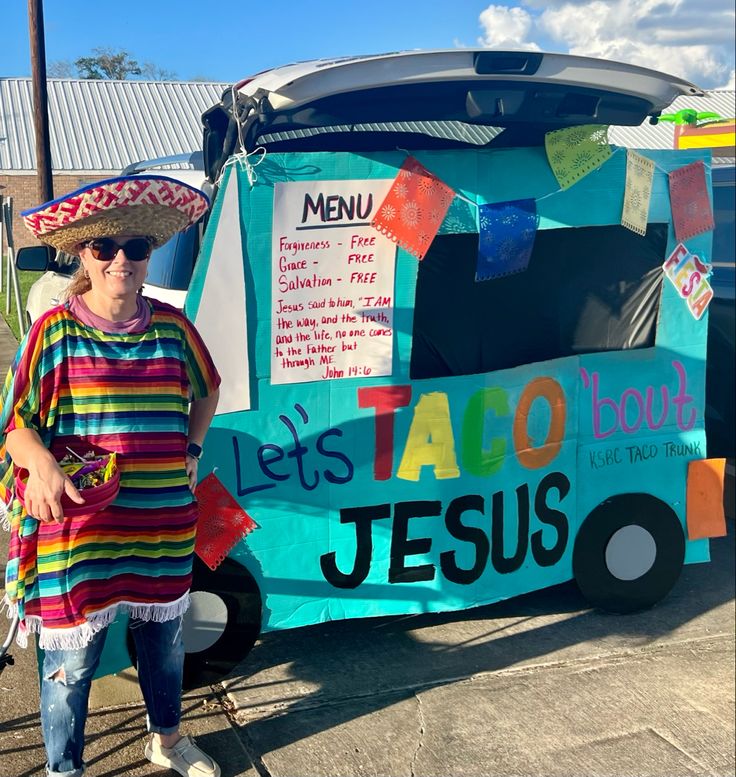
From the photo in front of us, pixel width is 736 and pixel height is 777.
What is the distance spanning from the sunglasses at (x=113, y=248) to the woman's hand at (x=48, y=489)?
0.59 meters

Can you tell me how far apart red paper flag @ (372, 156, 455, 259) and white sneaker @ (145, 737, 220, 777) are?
1947 millimetres

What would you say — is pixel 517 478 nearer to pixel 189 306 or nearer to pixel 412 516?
pixel 412 516

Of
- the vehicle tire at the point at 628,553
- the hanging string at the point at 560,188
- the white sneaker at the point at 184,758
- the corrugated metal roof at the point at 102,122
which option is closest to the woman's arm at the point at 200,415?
the white sneaker at the point at 184,758

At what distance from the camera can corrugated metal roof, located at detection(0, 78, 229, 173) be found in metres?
26.7

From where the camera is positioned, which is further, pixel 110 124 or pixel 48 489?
pixel 110 124

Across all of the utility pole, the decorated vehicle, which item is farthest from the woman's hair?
the utility pole

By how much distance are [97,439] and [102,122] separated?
28094 mm

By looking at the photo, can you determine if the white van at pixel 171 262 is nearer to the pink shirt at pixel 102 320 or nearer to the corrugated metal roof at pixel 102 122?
the pink shirt at pixel 102 320

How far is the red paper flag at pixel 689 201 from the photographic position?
4.12 metres

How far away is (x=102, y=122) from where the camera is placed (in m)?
28.5

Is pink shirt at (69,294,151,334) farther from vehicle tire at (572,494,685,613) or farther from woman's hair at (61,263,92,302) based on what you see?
vehicle tire at (572,494,685,613)

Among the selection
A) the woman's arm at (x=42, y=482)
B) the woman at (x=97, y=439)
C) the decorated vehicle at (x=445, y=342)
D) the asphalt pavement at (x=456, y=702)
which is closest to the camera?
the woman's arm at (x=42, y=482)

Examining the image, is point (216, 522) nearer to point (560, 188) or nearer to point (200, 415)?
point (200, 415)

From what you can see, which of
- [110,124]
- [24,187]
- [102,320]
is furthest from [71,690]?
[110,124]
